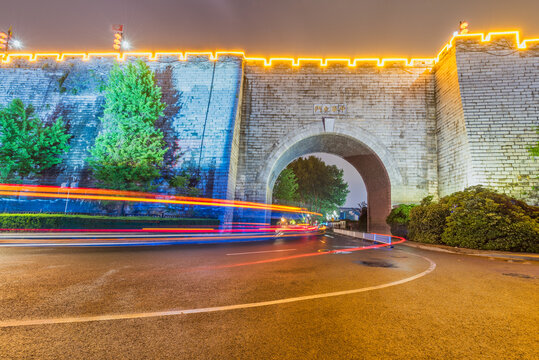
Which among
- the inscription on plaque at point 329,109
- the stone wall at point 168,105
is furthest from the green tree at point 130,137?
the inscription on plaque at point 329,109

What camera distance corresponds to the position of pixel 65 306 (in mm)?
2926

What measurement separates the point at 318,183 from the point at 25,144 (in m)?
38.6

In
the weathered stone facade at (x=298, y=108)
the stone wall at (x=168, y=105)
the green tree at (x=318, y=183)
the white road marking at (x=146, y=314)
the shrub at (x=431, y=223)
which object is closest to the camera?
the white road marking at (x=146, y=314)

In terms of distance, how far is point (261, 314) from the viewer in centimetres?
278

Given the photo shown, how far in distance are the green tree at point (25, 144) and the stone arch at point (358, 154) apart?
13.2 m

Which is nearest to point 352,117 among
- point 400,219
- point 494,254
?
point 400,219

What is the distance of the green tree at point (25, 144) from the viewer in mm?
16234

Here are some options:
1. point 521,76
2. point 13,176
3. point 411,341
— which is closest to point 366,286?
point 411,341

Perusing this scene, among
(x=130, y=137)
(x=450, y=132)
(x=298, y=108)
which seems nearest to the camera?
(x=130, y=137)

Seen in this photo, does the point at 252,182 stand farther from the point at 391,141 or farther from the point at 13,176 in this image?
the point at 13,176

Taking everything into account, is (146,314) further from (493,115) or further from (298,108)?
(493,115)

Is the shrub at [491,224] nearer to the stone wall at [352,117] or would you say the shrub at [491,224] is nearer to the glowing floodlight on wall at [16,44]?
the stone wall at [352,117]

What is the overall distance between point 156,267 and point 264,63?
17.0 metres

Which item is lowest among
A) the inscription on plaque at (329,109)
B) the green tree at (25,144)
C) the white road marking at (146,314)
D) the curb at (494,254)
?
the white road marking at (146,314)
